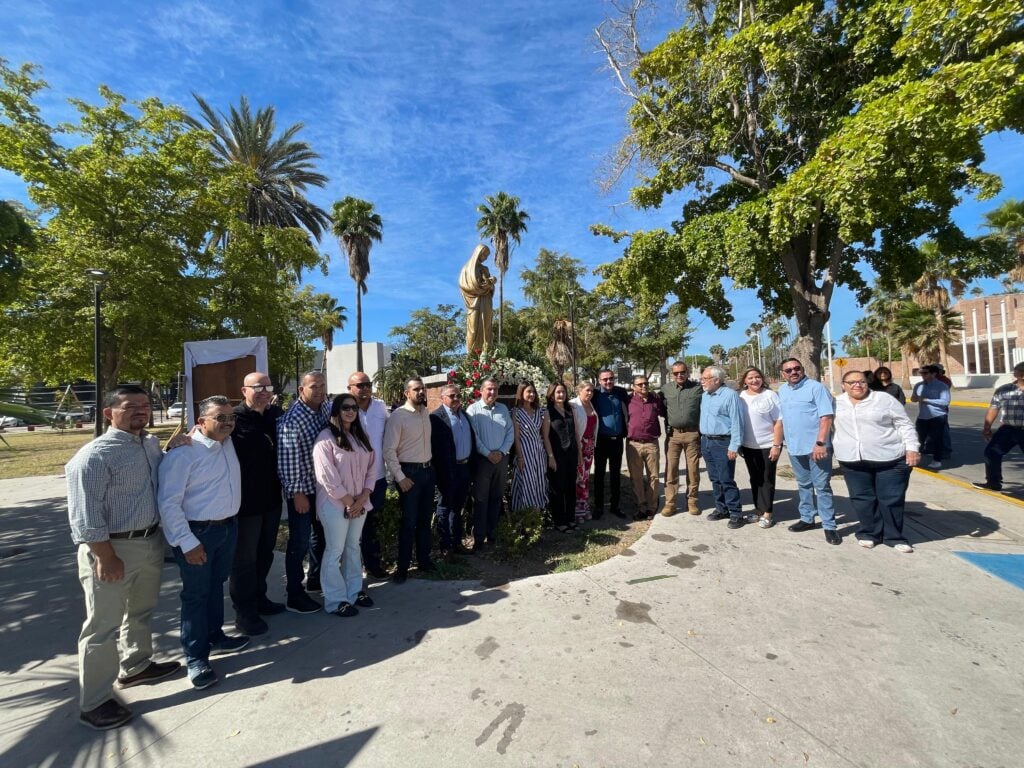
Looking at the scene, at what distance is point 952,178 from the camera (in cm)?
672

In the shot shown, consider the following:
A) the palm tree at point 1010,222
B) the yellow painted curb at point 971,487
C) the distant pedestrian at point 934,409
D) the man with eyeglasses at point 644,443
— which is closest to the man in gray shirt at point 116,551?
the man with eyeglasses at point 644,443

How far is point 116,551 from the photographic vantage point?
258 centimetres

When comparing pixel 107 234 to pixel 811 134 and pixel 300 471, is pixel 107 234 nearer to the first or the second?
pixel 300 471

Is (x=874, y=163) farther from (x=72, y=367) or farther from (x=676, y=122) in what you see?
(x=72, y=367)

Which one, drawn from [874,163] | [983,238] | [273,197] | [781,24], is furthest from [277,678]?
[273,197]

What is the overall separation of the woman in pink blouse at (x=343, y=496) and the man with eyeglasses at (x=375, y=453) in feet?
0.88

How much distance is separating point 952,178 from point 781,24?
132 inches

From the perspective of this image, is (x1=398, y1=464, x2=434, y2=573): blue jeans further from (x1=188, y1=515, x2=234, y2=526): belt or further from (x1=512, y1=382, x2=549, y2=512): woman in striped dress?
(x1=188, y1=515, x2=234, y2=526): belt

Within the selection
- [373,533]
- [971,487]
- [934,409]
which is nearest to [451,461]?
[373,533]

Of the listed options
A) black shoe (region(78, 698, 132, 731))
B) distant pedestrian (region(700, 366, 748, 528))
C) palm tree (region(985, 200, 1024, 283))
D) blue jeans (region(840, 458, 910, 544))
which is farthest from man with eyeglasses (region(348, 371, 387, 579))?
palm tree (region(985, 200, 1024, 283))

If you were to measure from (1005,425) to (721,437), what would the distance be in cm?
428

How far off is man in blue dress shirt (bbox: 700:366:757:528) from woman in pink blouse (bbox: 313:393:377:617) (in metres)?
3.77

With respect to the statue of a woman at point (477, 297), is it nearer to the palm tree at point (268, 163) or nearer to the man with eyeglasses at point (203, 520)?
the man with eyeglasses at point (203, 520)

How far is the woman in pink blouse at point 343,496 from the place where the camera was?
134 inches
